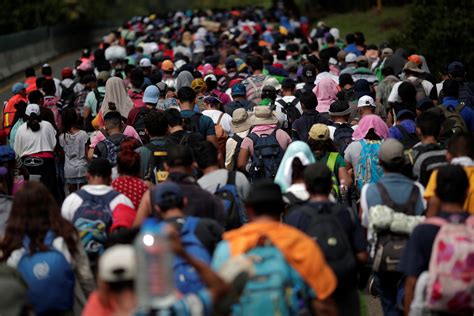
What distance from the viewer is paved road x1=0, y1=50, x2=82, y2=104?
3392 cm

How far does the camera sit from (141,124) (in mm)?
15352

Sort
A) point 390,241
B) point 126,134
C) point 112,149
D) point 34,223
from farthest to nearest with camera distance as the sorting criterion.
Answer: point 126,134 → point 112,149 → point 390,241 → point 34,223

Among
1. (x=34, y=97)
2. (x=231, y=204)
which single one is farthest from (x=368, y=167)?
(x=34, y=97)

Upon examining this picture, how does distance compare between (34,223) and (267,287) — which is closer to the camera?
(267,287)

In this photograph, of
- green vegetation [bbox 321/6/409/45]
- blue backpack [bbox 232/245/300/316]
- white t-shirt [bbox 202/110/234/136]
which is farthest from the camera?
green vegetation [bbox 321/6/409/45]

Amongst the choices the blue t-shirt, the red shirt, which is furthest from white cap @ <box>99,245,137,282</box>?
the blue t-shirt

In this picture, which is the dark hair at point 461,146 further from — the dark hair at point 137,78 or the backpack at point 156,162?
the dark hair at point 137,78

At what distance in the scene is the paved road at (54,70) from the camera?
33.9 metres

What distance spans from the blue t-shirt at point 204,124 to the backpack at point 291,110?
7.51 ft

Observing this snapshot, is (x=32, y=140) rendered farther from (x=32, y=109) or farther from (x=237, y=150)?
(x=237, y=150)

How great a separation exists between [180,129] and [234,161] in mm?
1228

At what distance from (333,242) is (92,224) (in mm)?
2230

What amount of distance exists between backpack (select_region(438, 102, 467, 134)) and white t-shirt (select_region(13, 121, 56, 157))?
4.98m

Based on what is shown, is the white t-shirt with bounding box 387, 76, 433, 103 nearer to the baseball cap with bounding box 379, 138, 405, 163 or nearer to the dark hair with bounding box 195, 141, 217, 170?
the dark hair with bounding box 195, 141, 217, 170
